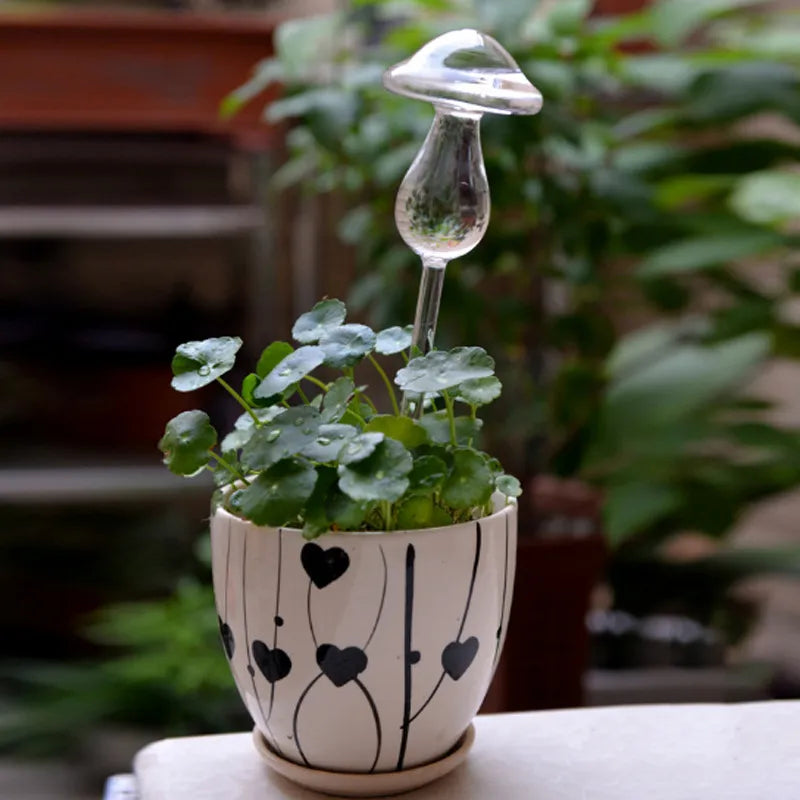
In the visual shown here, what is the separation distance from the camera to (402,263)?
4.81 ft

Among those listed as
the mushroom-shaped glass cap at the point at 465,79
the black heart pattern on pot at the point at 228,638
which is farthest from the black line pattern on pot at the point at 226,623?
the mushroom-shaped glass cap at the point at 465,79

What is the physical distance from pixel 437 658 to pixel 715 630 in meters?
1.59

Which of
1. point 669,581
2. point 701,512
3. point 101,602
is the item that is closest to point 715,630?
point 669,581

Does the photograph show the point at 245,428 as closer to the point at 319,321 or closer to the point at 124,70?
the point at 319,321

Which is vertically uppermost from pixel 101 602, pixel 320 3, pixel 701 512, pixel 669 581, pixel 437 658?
pixel 320 3

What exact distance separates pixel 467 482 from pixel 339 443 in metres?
0.07

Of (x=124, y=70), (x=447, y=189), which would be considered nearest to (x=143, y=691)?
(x=124, y=70)

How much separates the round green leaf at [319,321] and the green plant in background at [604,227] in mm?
732

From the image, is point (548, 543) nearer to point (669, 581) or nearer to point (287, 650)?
point (669, 581)

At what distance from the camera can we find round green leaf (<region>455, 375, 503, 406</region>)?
57 centimetres

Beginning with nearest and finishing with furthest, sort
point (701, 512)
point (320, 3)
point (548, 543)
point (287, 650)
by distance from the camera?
point (287, 650) → point (548, 543) → point (701, 512) → point (320, 3)

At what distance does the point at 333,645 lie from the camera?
53cm

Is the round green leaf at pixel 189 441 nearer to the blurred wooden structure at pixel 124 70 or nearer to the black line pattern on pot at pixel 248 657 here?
the black line pattern on pot at pixel 248 657

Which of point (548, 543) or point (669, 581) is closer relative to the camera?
point (548, 543)
